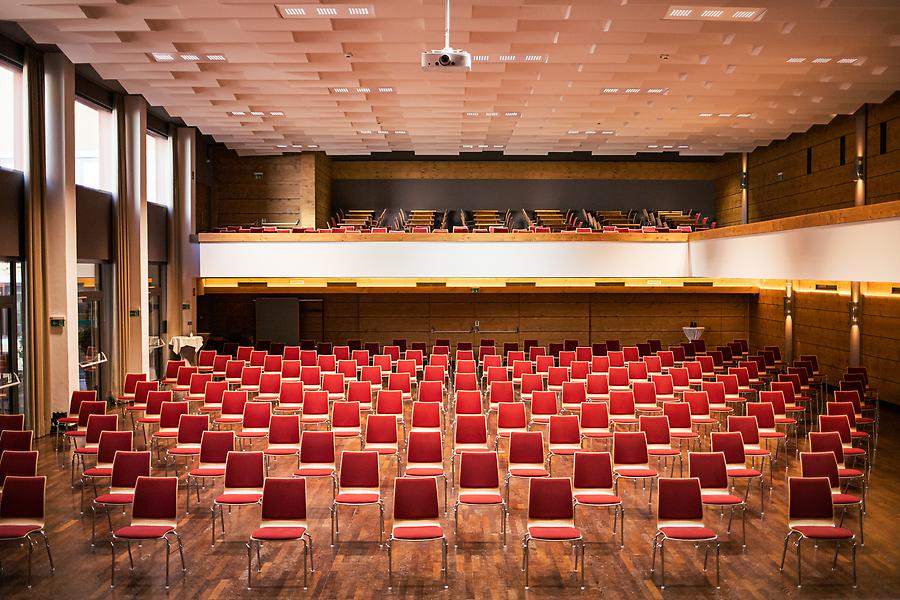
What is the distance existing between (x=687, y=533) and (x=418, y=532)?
220cm

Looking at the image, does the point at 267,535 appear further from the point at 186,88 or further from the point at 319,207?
the point at 319,207

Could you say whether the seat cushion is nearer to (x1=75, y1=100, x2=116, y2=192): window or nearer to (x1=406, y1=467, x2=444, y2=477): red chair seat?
(x1=406, y1=467, x2=444, y2=477): red chair seat

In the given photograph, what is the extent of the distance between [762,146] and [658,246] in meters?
4.15

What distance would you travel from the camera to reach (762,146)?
2017 centimetres

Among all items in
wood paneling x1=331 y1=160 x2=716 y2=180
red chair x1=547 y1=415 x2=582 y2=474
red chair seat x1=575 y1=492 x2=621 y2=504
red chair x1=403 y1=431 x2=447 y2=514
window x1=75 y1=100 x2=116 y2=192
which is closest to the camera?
red chair seat x1=575 y1=492 x2=621 y2=504

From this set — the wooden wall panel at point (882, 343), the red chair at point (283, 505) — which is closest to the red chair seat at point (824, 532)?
the red chair at point (283, 505)

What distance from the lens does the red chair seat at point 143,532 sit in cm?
619

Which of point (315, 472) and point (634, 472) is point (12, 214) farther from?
point (634, 472)

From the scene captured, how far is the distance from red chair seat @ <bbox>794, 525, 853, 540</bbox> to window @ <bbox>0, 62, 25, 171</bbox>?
11.6 metres

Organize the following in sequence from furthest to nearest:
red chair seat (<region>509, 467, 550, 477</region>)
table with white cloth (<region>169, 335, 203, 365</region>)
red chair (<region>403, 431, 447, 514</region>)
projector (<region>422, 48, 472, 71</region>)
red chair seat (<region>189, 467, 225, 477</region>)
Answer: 1. table with white cloth (<region>169, 335, 203, 365</region>)
2. projector (<region>422, 48, 472, 71</region>)
3. red chair (<region>403, 431, 447, 514</region>)
4. red chair seat (<region>509, 467, 550, 477</region>)
5. red chair seat (<region>189, 467, 225, 477</region>)

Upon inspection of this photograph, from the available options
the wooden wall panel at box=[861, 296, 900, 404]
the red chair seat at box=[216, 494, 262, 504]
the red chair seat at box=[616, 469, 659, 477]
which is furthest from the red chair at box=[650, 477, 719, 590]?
the wooden wall panel at box=[861, 296, 900, 404]

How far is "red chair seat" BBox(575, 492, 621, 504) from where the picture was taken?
699 cm

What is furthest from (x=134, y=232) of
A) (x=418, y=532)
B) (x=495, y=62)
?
(x=418, y=532)

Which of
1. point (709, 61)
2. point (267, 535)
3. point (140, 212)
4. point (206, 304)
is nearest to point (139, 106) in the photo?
point (140, 212)
